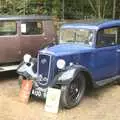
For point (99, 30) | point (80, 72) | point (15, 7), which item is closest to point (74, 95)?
point (80, 72)

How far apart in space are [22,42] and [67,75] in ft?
9.25

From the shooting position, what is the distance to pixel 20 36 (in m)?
→ 9.90

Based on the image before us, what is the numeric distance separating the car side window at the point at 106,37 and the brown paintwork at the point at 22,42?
2.14m

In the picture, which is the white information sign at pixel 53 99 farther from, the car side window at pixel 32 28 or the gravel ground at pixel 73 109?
the car side window at pixel 32 28

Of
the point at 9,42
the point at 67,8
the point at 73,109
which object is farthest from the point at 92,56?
the point at 67,8

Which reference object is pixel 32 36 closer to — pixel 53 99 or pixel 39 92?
pixel 39 92

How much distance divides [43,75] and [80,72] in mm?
817

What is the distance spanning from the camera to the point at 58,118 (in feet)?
23.6

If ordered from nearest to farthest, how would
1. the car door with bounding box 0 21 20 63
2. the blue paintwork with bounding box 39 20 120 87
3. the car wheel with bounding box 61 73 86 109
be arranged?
1. the car wheel with bounding box 61 73 86 109
2. the blue paintwork with bounding box 39 20 120 87
3. the car door with bounding box 0 21 20 63

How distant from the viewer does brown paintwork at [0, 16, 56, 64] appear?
9.71m

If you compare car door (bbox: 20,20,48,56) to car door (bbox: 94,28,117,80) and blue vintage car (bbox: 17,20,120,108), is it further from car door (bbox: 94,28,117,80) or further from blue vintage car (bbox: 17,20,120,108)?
car door (bbox: 94,28,117,80)

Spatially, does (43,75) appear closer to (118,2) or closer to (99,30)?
(99,30)

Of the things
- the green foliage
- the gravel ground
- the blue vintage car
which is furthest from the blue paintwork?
the green foliage

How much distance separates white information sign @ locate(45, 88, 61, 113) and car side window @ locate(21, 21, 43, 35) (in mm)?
3030
